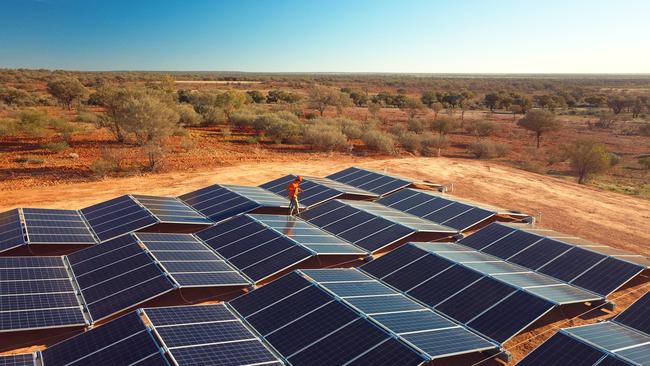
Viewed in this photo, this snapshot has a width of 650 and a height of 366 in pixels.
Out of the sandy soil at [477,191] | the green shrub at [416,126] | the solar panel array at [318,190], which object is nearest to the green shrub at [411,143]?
the sandy soil at [477,191]

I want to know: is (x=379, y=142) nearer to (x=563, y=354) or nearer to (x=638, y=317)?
(x=638, y=317)

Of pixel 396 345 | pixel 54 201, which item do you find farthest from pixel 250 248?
pixel 54 201

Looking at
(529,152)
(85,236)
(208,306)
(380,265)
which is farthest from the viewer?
(529,152)

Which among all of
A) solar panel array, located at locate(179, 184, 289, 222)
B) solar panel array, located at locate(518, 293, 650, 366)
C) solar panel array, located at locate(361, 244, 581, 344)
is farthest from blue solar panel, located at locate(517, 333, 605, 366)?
solar panel array, located at locate(179, 184, 289, 222)

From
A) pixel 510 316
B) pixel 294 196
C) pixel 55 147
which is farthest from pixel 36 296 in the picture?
pixel 55 147

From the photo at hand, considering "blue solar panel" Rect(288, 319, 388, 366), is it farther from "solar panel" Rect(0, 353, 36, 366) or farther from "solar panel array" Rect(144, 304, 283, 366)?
"solar panel" Rect(0, 353, 36, 366)

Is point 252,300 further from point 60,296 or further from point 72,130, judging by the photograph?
point 72,130

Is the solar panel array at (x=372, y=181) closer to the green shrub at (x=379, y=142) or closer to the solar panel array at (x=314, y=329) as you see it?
the solar panel array at (x=314, y=329)
